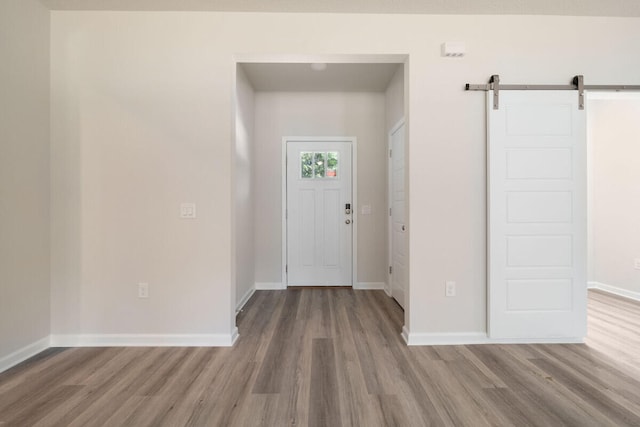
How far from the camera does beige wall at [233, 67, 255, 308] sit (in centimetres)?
322

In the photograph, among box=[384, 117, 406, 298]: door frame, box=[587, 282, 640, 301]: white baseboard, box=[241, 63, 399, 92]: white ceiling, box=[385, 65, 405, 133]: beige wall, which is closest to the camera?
box=[385, 65, 405, 133]: beige wall

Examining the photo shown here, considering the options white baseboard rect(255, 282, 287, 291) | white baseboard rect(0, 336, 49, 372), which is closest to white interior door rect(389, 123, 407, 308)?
white baseboard rect(255, 282, 287, 291)

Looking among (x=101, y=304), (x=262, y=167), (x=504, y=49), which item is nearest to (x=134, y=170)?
(x=101, y=304)

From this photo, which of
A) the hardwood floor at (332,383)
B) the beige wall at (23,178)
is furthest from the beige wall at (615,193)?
the beige wall at (23,178)

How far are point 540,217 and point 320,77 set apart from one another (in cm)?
270

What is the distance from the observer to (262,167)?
4105 mm

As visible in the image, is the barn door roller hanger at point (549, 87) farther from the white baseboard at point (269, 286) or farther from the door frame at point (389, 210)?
the white baseboard at point (269, 286)

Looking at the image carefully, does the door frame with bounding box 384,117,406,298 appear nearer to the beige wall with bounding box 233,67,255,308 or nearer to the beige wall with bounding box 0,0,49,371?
the beige wall with bounding box 233,67,255,308

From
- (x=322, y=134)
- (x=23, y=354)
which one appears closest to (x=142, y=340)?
(x=23, y=354)

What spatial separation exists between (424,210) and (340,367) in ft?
4.41

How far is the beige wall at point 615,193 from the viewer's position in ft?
11.7

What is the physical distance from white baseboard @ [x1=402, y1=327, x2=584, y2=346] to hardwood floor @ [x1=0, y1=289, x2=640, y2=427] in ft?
0.18

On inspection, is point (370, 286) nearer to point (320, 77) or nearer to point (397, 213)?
point (397, 213)

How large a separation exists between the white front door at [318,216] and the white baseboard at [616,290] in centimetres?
329
